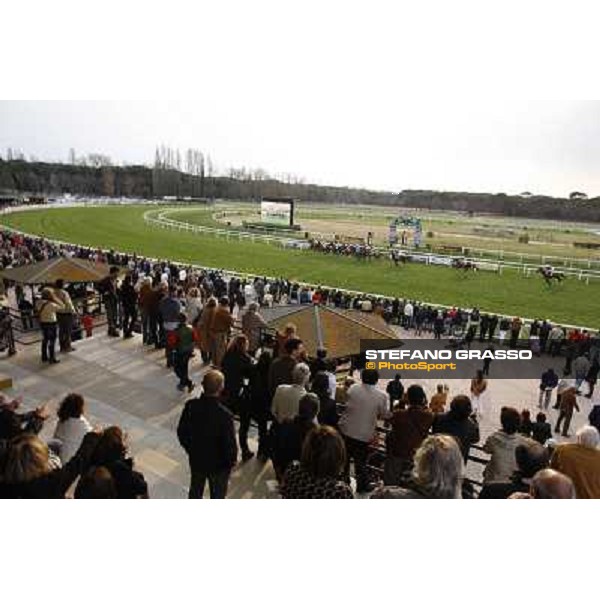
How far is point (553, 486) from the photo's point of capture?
2725 mm

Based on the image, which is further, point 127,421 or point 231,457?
point 127,421

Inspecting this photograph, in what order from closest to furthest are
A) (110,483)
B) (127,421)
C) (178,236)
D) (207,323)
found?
1. (110,483)
2. (127,421)
3. (207,323)
4. (178,236)

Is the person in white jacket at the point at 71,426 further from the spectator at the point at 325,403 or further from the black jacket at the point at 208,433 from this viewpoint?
the spectator at the point at 325,403

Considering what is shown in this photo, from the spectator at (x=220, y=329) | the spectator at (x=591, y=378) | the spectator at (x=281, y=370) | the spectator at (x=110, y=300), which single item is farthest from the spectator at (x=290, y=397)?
the spectator at (x=591, y=378)

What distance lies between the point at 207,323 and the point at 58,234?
33309 millimetres

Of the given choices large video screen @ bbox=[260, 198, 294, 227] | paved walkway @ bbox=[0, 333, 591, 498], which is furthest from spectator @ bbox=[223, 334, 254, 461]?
large video screen @ bbox=[260, 198, 294, 227]

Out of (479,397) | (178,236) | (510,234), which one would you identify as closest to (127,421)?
(479,397)

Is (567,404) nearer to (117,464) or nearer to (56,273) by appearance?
(117,464)

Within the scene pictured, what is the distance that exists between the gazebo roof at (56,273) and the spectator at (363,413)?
7.75 meters

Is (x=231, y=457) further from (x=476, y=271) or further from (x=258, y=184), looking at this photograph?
(x=258, y=184)

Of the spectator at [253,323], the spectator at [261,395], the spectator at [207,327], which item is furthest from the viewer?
the spectator at [253,323]

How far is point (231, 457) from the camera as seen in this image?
3.78 m

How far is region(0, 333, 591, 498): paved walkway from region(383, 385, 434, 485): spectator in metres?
1.23

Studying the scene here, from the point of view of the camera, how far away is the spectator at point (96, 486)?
109 inches
